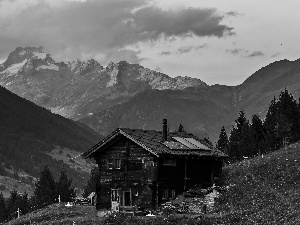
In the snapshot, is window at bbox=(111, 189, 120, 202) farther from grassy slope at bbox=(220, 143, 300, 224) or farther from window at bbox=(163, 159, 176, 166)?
grassy slope at bbox=(220, 143, 300, 224)

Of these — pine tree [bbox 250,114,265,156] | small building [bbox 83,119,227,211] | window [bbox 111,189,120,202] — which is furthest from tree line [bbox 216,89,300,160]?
window [bbox 111,189,120,202]

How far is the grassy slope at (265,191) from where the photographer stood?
46.2 meters

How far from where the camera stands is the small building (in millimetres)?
62531

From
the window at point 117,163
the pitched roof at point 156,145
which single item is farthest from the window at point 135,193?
the pitched roof at point 156,145

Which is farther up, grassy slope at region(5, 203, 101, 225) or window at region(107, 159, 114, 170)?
window at region(107, 159, 114, 170)

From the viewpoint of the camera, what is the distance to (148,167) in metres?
63.0

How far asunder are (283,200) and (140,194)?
1706cm

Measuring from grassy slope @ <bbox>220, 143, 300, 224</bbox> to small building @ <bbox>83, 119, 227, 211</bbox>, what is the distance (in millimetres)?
3359

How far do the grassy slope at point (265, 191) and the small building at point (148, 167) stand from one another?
336cm

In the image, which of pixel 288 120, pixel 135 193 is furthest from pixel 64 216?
pixel 288 120

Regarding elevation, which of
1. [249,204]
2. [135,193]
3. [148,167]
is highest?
[148,167]

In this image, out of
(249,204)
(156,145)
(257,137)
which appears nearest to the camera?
(249,204)

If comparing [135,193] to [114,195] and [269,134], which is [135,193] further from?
[269,134]

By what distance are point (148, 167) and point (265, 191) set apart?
498 inches
